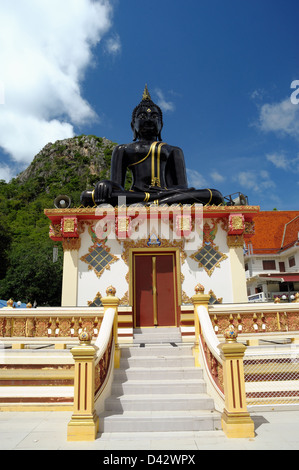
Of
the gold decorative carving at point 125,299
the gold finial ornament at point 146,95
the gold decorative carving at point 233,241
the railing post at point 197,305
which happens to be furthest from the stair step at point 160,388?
the gold finial ornament at point 146,95

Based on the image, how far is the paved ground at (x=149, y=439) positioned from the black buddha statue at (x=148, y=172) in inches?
252

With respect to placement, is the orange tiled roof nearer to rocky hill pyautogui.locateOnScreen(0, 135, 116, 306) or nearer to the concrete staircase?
rocky hill pyautogui.locateOnScreen(0, 135, 116, 306)

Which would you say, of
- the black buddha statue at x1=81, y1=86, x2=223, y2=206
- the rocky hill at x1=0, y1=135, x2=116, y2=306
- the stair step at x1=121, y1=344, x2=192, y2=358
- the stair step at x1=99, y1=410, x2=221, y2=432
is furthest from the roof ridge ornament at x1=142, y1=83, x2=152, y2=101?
the stair step at x1=99, y1=410, x2=221, y2=432

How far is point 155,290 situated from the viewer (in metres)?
9.16

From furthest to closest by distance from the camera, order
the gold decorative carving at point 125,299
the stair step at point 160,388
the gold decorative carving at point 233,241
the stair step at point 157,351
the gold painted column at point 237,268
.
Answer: the gold decorative carving at point 233,241 < the gold painted column at point 237,268 < the gold decorative carving at point 125,299 < the stair step at point 157,351 < the stair step at point 160,388

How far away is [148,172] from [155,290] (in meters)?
4.12

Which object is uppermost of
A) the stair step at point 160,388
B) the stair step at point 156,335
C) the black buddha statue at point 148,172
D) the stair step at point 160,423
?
the black buddha statue at point 148,172

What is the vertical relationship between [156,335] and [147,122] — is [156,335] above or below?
below

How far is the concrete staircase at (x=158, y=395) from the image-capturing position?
178 inches

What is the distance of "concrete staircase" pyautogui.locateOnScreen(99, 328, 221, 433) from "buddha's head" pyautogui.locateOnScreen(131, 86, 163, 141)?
25.9ft

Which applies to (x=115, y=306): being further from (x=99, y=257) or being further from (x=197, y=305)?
(x=99, y=257)

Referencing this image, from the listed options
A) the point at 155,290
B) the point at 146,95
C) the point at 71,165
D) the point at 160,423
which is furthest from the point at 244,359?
the point at 71,165

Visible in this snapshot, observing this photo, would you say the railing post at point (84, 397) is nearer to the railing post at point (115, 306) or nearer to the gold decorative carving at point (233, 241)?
the railing post at point (115, 306)

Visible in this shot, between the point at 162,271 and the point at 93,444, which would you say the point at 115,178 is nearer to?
the point at 162,271
